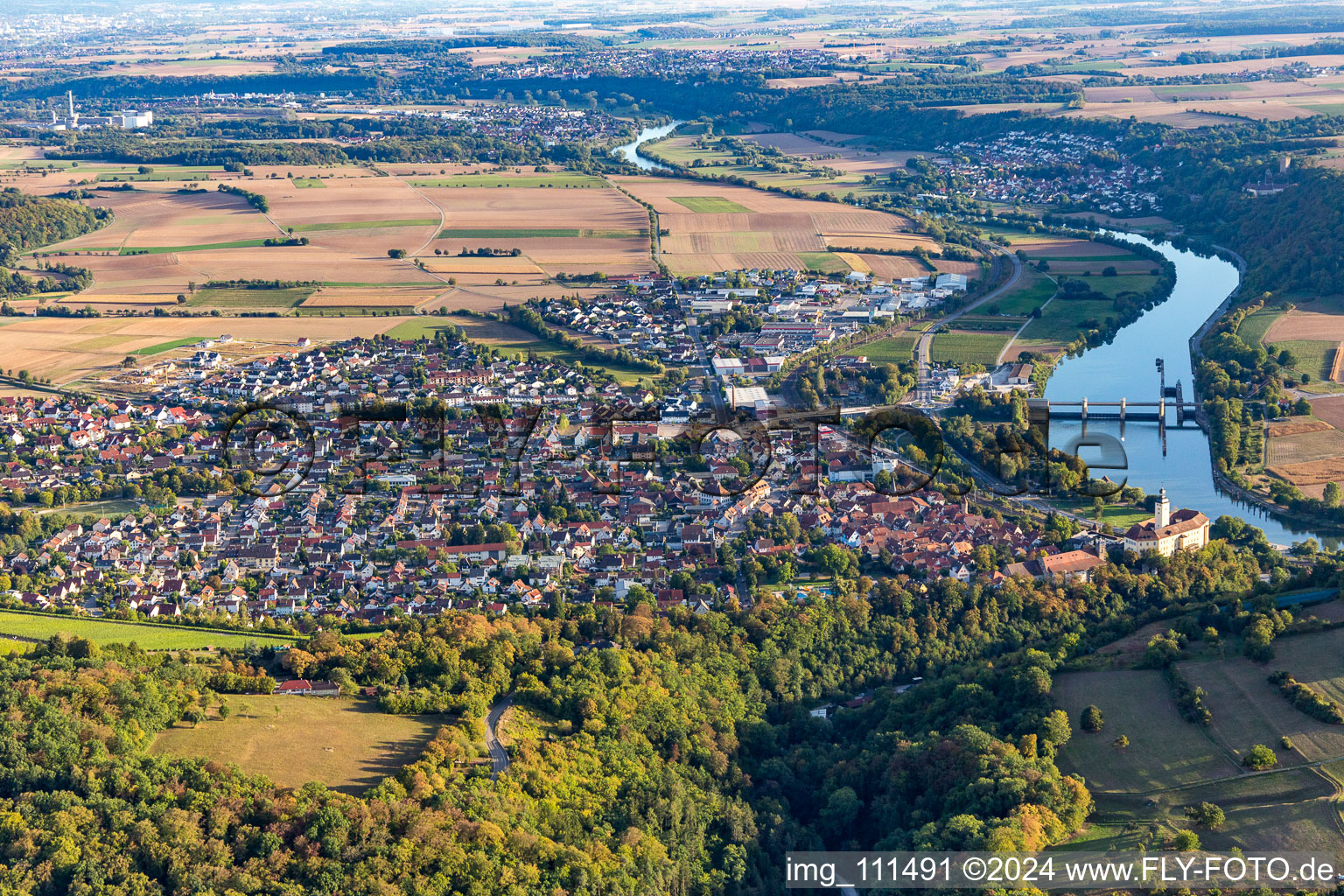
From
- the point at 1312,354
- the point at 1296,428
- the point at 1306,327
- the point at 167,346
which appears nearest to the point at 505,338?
the point at 167,346

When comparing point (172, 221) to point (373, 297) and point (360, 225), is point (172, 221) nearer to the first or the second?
point (360, 225)

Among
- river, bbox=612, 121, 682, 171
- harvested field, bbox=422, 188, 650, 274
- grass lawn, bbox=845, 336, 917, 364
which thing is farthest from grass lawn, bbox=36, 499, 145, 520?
river, bbox=612, 121, 682, 171

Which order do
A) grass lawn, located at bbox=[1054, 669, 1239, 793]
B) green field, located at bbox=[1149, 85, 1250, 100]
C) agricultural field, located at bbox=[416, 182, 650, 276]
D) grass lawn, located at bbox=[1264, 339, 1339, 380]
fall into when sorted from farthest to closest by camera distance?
green field, located at bbox=[1149, 85, 1250, 100] → agricultural field, located at bbox=[416, 182, 650, 276] → grass lawn, located at bbox=[1264, 339, 1339, 380] → grass lawn, located at bbox=[1054, 669, 1239, 793]

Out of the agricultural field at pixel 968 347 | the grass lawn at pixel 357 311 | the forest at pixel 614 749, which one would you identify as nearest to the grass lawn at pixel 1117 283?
the agricultural field at pixel 968 347

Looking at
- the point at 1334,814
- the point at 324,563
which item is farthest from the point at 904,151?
the point at 1334,814

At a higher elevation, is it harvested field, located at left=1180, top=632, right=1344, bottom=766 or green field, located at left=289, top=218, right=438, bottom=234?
green field, located at left=289, top=218, right=438, bottom=234

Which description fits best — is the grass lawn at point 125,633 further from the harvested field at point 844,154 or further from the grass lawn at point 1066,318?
the harvested field at point 844,154

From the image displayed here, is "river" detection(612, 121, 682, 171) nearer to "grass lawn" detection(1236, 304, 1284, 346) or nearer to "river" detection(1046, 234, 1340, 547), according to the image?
"river" detection(1046, 234, 1340, 547)
